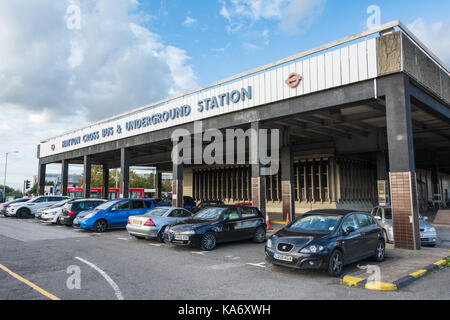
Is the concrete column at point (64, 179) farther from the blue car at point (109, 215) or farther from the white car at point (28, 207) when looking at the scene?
the blue car at point (109, 215)

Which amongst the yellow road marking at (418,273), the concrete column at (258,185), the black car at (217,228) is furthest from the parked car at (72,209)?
the yellow road marking at (418,273)

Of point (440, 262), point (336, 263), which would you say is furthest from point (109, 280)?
point (440, 262)

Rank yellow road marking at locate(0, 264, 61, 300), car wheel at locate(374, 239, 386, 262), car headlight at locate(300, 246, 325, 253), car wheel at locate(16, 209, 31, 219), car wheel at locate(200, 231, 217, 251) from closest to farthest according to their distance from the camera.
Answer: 1. yellow road marking at locate(0, 264, 61, 300)
2. car headlight at locate(300, 246, 325, 253)
3. car wheel at locate(374, 239, 386, 262)
4. car wheel at locate(200, 231, 217, 251)
5. car wheel at locate(16, 209, 31, 219)

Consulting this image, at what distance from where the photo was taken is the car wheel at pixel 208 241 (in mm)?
10433

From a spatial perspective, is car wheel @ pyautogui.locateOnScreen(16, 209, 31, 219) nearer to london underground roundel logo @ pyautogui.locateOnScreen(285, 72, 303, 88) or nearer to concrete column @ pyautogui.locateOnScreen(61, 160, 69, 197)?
concrete column @ pyautogui.locateOnScreen(61, 160, 69, 197)

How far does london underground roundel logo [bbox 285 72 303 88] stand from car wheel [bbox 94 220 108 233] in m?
10.5

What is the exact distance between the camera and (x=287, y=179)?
2045 cm

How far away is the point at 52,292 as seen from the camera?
5.85 meters

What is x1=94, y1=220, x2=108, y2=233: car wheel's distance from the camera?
15.1m

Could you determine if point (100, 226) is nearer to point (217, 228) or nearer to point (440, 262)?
point (217, 228)

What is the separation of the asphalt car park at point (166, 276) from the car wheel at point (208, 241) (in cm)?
26

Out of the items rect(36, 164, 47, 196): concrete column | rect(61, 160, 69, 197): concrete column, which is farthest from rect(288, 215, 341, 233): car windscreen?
rect(36, 164, 47, 196): concrete column
